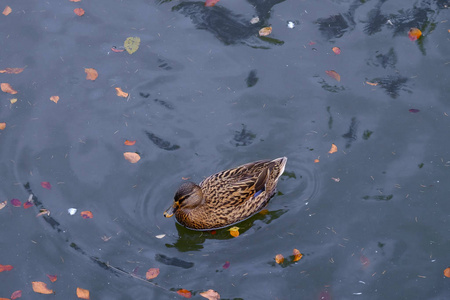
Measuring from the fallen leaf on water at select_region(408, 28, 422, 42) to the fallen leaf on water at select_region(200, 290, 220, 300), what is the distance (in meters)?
5.22

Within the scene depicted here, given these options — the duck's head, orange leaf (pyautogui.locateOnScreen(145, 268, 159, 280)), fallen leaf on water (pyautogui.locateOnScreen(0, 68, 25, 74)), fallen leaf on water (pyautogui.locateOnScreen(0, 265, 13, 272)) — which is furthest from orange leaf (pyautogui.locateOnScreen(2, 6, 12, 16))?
orange leaf (pyautogui.locateOnScreen(145, 268, 159, 280))

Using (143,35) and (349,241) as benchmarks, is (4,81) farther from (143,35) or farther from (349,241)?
(349,241)

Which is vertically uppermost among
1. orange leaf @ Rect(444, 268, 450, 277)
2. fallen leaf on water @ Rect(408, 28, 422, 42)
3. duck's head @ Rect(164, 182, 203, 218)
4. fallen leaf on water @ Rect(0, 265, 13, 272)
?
fallen leaf on water @ Rect(408, 28, 422, 42)

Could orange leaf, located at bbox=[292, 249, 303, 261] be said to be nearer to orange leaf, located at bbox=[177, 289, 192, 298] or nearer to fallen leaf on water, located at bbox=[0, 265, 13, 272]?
orange leaf, located at bbox=[177, 289, 192, 298]

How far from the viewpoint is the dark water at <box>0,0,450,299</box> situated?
764 centimetres

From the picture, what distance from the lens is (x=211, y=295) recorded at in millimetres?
7406

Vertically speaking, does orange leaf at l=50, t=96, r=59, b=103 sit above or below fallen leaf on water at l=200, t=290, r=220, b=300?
above

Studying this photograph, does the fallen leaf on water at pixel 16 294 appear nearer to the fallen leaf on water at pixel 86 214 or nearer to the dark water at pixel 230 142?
the dark water at pixel 230 142

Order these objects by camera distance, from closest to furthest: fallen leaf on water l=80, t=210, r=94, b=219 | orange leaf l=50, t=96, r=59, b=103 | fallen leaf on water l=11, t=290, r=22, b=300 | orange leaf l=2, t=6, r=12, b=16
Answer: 1. fallen leaf on water l=11, t=290, r=22, b=300
2. fallen leaf on water l=80, t=210, r=94, b=219
3. orange leaf l=50, t=96, r=59, b=103
4. orange leaf l=2, t=6, r=12, b=16

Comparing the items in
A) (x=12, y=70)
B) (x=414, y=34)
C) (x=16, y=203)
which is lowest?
(x=16, y=203)

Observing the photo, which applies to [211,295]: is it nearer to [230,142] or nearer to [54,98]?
[230,142]

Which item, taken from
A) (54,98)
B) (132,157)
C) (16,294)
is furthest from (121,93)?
(16,294)

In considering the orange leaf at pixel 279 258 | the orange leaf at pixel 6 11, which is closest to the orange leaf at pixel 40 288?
the orange leaf at pixel 279 258

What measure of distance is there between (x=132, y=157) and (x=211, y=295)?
2268mm
